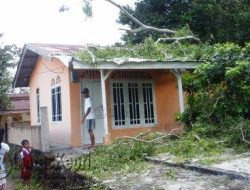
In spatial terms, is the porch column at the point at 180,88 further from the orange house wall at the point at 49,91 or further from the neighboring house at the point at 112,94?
the orange house wall at the point at 49,91

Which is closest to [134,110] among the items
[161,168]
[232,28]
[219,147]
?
[219,147]

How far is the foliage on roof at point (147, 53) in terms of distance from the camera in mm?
11685

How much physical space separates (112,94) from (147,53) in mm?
1917

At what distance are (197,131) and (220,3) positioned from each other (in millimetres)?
11769

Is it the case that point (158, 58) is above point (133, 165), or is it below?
above

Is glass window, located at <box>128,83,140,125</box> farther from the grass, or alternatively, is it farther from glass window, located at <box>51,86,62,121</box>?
the grass

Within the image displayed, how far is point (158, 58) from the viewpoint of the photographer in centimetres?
1303

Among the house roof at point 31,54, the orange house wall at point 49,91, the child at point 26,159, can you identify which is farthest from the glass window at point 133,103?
the child at point 26,159

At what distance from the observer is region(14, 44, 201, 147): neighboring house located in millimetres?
12547

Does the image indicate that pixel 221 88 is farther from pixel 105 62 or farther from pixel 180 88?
pixel 105 62

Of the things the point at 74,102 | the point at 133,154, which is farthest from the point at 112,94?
the point at 133,154

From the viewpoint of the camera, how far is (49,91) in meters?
15.0

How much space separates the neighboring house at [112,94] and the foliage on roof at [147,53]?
0.34m

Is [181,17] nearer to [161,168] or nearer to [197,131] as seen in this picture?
[197,131]
